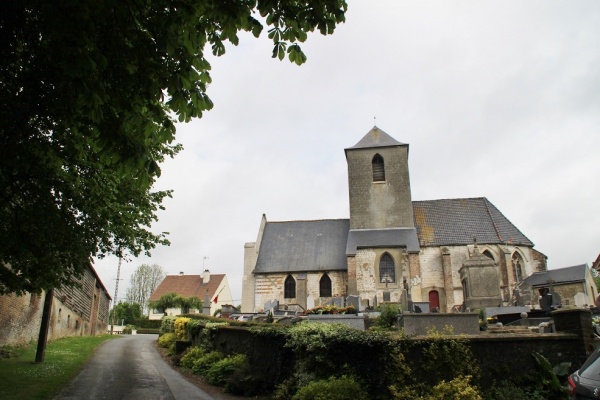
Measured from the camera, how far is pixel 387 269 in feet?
106

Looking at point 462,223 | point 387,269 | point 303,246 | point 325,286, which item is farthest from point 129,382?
point 462,223

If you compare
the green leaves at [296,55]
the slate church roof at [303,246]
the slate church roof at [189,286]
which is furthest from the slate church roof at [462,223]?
the green leaves at [296,55]

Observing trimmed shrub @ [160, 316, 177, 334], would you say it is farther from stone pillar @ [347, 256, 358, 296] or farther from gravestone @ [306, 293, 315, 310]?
stone pillar @ [347, 256, 358, 296]

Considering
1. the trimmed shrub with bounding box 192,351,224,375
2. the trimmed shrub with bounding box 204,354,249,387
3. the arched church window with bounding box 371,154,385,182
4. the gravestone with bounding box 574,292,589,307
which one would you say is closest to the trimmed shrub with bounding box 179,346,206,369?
the trimmed shrub with bounding box 192,351,224,375

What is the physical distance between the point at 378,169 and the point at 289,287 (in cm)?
1154

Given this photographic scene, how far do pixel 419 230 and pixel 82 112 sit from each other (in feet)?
106

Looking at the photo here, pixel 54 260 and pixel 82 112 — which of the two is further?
pixel 54 260

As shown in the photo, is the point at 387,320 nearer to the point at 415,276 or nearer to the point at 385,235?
the point at 415,276

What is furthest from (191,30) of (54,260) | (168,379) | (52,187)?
(168,379)

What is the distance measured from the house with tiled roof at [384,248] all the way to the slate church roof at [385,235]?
75mm

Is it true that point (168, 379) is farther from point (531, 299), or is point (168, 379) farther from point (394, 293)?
point (531, 299)

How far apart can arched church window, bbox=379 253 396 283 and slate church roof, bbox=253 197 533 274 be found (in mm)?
1050

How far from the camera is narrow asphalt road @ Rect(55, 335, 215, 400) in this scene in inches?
440

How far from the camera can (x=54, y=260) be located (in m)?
9.30
